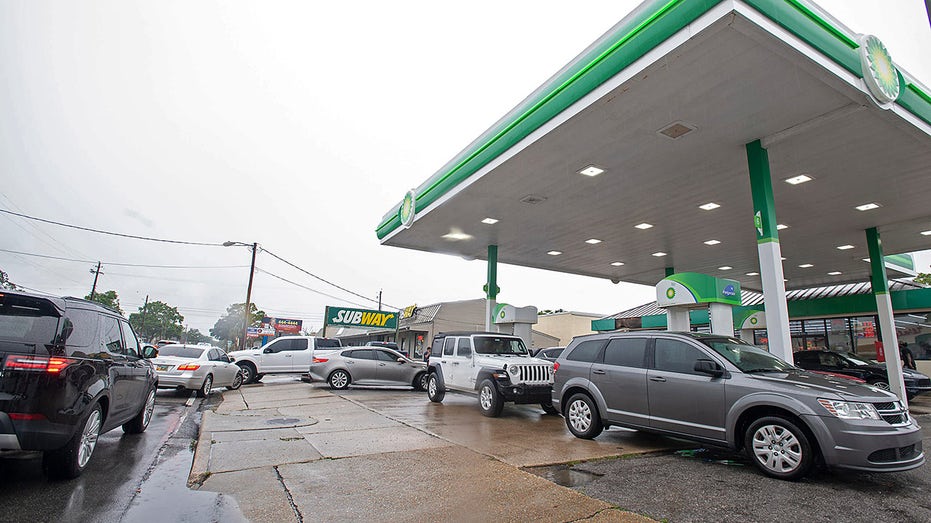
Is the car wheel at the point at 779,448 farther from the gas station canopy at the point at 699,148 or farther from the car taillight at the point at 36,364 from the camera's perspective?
the car taillight at the point at 36,364

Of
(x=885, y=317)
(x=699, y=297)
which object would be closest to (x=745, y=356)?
(x=699, y=297)

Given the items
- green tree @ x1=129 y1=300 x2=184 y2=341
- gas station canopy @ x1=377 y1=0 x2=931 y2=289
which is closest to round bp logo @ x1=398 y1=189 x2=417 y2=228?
gas station canopy @ x1=377 y1=0 x2=931 y2=289

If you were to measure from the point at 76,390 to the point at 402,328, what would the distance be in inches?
1398

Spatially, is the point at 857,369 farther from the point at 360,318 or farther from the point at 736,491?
the point at 360,318

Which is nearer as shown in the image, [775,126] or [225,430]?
[225,430]

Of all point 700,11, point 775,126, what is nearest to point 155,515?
point 700,11

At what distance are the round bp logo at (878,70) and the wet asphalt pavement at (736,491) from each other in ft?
17.8

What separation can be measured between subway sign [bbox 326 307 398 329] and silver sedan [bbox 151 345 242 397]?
16121mm

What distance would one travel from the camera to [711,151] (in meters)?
10.1

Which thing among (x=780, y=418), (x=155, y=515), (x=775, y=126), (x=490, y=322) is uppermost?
(x=775, y=126)

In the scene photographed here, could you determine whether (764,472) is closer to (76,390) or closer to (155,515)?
(155,515)

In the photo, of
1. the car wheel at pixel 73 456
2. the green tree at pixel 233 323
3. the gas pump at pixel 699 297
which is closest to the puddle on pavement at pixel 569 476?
the car wheel at pixel 73 456

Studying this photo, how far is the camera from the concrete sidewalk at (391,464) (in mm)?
4051

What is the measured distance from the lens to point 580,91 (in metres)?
8.27
